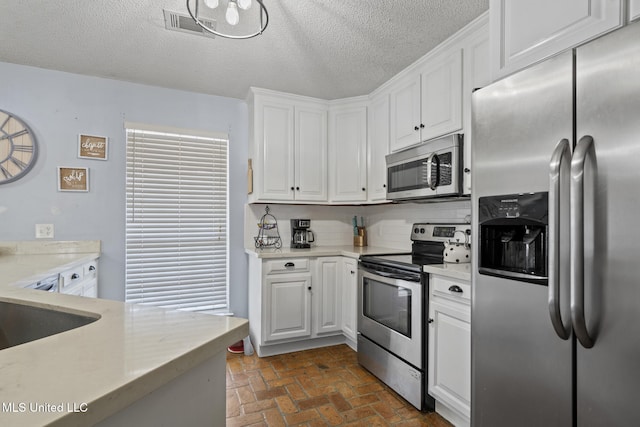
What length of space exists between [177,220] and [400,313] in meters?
2.21

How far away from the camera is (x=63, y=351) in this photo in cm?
57

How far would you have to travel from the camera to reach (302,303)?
2.91m

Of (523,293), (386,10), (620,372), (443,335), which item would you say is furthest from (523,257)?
(386,10)

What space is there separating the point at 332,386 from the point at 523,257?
64.5 inches

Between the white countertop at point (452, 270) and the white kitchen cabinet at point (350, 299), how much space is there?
90cm

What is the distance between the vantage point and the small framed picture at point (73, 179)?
2756 millimetres

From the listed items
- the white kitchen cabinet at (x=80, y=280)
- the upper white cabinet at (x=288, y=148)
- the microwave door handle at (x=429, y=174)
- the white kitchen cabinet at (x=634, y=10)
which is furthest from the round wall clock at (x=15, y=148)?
the white kitchen cabinet at (x=634, y=10)

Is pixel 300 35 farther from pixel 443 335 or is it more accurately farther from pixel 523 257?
pixel 443 335

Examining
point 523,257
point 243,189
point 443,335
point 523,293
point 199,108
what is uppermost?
point 199,108

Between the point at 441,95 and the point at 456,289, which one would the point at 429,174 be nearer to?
the point at 441,95

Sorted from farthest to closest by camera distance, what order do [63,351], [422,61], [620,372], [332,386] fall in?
[422,61]
[332,386]
[620,372]
[63,351]

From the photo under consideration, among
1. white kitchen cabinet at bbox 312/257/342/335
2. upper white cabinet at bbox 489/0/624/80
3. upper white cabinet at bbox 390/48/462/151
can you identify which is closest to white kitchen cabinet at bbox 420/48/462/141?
upper white cabinet at bbox 390/48/462/151

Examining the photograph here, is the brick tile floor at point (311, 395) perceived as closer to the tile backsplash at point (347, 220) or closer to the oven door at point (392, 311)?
the oven door at point (392, 311)

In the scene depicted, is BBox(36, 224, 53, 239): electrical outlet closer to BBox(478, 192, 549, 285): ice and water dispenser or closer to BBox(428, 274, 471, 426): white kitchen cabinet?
BBox(428, 274, 471, 426): white kitchen cabinet
